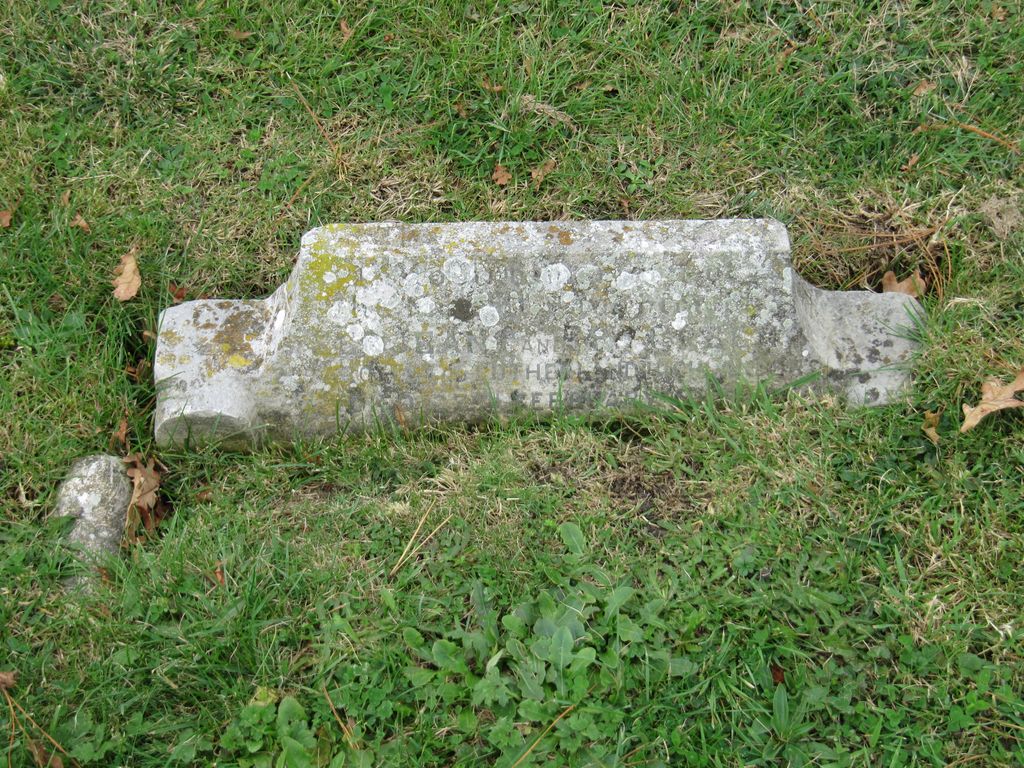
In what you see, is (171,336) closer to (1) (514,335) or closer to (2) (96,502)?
(2) (96,502)

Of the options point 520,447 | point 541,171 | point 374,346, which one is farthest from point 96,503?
point 541,171

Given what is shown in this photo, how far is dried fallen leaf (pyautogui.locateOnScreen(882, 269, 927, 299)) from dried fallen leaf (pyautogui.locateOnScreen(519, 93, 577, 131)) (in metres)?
1.45

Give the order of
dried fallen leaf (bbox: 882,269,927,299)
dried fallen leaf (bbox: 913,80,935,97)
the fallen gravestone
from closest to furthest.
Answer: the fallen gravestone → dried fallen leaf (bbox: 882,269,927,299) → dried fallen leaf (bbox: 913,80,935,97)

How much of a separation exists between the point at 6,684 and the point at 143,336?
144 cm

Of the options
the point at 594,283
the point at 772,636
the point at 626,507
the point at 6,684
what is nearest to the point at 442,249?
the point at 594,283

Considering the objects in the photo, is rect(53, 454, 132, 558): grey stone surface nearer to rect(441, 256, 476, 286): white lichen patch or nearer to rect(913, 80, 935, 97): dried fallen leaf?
rect(441, 256, 476, 286): white lichen patch

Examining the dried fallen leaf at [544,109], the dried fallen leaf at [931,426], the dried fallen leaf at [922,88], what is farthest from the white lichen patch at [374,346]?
the dried fallen leaf at [922,88]

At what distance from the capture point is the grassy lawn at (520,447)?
7.91 ft

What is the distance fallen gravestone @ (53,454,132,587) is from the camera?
291 centimetres

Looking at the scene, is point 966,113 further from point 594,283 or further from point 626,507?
point 626,507

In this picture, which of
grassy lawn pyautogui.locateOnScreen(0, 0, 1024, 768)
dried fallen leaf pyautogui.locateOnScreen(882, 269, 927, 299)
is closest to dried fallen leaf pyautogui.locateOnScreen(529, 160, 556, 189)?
grassy lawn pyautogui.locateOnScreen(0, 0, 1024, 768)

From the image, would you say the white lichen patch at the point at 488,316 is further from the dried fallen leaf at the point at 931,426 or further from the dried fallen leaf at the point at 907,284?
the dried fallen leaf at the point at 907,284

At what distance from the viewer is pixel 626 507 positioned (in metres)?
2.84

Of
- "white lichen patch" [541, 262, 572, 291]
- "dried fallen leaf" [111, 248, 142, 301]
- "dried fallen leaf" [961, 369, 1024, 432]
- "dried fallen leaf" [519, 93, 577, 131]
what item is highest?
"dried fallen leaf" [519, 93, 577, 131]
